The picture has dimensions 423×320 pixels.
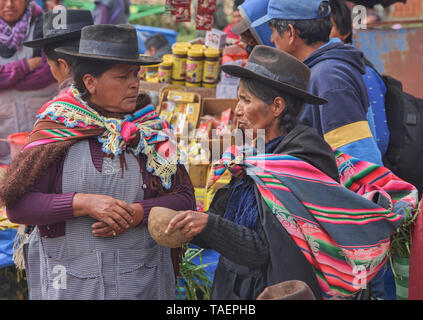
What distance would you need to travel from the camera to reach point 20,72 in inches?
178

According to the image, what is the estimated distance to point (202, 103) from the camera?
4.76m

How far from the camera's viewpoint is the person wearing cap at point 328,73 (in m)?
2.68

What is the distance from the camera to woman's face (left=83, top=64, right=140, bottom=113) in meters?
2.24

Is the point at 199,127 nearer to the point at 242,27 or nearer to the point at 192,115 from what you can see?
the point at 192,115

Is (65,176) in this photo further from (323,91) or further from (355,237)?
(323,91)


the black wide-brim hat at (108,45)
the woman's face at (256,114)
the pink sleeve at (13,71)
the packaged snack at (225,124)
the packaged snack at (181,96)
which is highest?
the black wide-brim hat at (108,45)

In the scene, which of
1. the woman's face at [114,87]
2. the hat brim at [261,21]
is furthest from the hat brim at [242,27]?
the woman's face at [114,87]

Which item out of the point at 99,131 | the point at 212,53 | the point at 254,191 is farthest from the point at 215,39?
the point at 254,191

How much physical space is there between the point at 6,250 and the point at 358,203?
7.78ft

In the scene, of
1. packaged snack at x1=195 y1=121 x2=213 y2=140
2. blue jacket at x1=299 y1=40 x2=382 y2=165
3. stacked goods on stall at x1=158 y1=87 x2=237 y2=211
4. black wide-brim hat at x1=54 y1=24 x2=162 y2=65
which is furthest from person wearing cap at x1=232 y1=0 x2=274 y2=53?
black wide-brim hat at x1=54 y1=24 x2=162 y2=65

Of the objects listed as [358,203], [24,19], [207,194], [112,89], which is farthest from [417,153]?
[24,19]

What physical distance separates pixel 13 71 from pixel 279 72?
3220 mm

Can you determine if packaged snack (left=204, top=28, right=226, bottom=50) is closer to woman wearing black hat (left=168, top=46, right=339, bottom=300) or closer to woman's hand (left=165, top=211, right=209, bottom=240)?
woman wearing black hat (left=168, top=46, right=339, bottom=300)

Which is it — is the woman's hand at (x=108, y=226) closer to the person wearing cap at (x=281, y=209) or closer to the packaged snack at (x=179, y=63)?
the person wearing cap at (x=281, y=209)
